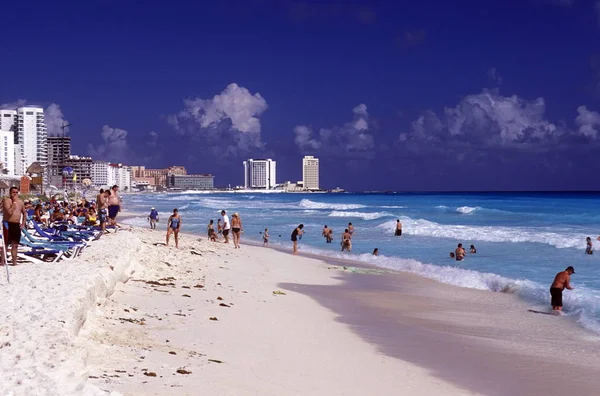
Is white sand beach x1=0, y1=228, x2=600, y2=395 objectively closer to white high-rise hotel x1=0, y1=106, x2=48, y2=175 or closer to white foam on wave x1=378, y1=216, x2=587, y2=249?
white foam on wave x1=378, y1=216, x2=587, y2=249

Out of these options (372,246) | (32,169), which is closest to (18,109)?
(32,169)

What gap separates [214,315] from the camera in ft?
30.4

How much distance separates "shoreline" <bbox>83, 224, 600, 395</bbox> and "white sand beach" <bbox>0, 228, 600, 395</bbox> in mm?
26

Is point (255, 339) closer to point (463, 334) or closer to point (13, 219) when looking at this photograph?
point (463, 334)

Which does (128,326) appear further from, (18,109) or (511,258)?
(18,109)

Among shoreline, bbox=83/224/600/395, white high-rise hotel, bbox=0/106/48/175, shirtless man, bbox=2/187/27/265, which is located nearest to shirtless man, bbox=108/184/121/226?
shoreline, bbox=83/224/600/395

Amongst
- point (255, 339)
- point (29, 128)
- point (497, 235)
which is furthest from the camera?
point (29, 128)

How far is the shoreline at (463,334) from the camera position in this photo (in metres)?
7.15

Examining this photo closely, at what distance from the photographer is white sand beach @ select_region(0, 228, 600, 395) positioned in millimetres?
5512

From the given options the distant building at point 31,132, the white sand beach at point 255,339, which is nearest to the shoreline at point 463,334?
the white sand beach at point 255,339

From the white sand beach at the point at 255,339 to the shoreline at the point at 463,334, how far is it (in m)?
0.03

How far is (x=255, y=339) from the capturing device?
802cm

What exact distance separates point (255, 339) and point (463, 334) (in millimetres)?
3664

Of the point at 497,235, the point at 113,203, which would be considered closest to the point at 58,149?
the point at 497,235
